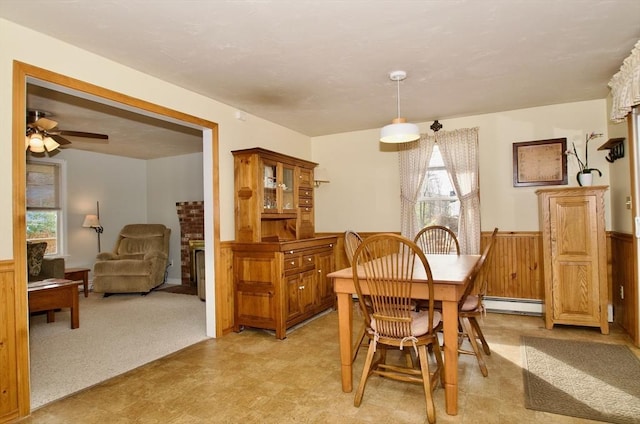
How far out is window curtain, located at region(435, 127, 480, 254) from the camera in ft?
14.7

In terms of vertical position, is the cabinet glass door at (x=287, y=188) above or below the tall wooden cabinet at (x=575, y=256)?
above

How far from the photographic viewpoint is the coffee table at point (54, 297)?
12.6ft

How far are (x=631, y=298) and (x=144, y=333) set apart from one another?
15.6 feet

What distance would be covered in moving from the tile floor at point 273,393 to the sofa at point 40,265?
9.71 ft

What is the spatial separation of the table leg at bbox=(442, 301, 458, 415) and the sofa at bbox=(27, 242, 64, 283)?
16.9 ft

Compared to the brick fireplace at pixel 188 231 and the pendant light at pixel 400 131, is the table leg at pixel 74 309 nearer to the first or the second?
the brick fireplace at pixel 188 231

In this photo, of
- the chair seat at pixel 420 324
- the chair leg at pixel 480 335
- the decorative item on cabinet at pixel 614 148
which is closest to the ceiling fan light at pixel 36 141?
the chair seat at pixel 420 324

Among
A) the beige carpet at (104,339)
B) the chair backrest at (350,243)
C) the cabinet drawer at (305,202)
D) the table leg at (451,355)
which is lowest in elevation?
the beige carpet at (104,339)

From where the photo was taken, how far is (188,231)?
22.4 feet

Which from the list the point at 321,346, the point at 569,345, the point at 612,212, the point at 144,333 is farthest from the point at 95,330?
the point at 612,212

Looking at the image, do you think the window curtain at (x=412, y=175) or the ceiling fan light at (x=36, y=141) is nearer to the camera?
the ceiling fan light at (x=36, y=141)

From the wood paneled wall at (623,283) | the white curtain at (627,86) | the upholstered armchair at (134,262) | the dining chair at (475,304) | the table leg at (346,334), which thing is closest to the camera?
the table leg at (346,334)

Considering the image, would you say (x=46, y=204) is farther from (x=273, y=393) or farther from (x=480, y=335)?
(x=480, y=335)

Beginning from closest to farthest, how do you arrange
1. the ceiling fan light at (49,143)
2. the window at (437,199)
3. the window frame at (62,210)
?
the ceiling fan light at (49,143) → the window at (437,199) → the window frame at (62,210)
